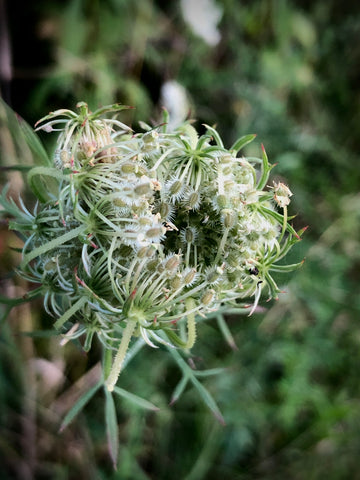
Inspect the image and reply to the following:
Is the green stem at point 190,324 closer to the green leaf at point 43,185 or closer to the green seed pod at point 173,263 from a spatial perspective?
the green seed pod at point 173,263

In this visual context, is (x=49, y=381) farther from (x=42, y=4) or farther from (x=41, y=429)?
(x=42, y=4)

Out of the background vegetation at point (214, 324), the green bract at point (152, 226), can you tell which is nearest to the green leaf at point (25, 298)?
the green bract at point (152, 226)

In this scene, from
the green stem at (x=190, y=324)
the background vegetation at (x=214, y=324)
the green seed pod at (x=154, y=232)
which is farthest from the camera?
the background vegetation at (x=214, y=324)

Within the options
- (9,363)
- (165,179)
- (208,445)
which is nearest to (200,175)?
(165,179)

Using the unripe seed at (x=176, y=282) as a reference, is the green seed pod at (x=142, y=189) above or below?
above

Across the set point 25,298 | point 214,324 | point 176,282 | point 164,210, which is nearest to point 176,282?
point 176,282

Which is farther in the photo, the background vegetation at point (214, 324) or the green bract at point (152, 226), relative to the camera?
the background vegetation at point (214, 324)
